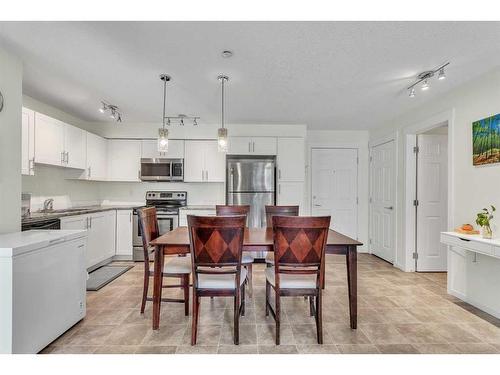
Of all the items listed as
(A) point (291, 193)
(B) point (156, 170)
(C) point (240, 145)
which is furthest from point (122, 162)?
(A) point (291, 193)

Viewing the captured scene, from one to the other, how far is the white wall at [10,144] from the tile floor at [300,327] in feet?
3.60

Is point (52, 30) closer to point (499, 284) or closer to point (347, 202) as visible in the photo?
point (499, 284)

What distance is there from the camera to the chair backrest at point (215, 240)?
1.87 m

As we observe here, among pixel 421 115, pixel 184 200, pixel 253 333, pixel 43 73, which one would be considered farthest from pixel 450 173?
pixel 43 73

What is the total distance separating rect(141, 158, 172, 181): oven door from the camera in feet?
14.7

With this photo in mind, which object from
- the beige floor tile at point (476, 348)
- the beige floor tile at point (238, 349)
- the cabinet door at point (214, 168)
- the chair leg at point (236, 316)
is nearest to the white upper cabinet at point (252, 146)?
the cabinet door at point (214, 168)

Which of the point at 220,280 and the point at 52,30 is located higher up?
the point at 52,30

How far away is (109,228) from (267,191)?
2505mm

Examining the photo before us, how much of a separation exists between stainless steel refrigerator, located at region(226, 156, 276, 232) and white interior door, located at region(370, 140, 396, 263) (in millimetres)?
1866

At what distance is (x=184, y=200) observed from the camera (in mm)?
4820

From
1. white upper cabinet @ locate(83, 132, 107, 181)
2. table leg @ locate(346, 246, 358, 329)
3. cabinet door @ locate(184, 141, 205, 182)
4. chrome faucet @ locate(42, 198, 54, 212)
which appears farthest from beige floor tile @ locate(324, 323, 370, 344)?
white upper cabinet @ locate(83, 132, 107, 181)

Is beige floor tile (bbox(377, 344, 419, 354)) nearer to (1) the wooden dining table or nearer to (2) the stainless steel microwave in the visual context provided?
(1) the wooden dining table

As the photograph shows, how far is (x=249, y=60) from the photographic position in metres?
2.30

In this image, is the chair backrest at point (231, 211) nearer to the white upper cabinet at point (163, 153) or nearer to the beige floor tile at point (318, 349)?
the beige floor tile at point (318, 349)
